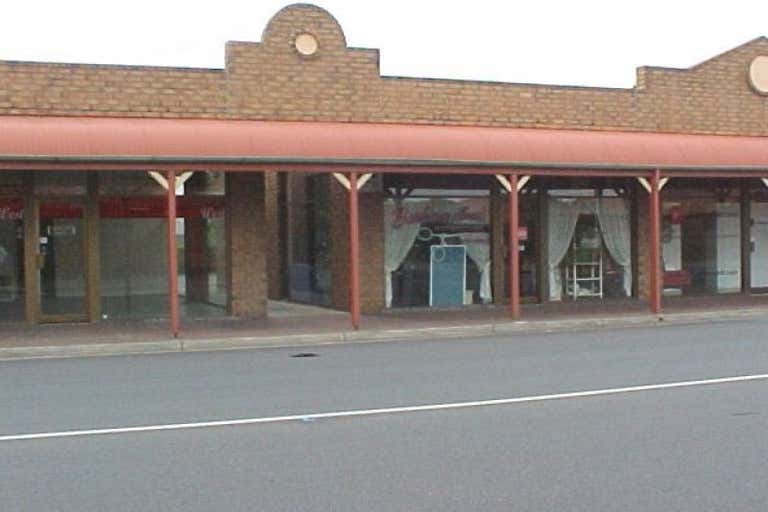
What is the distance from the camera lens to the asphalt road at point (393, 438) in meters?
5.35

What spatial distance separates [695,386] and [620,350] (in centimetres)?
324

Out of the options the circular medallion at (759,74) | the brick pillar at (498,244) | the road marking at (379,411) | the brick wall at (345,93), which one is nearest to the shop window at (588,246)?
the brick pillar at (498,244)

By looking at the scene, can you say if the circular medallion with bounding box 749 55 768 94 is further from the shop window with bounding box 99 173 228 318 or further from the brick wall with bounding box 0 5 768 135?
the shop window with bounding box 99 173 228 318

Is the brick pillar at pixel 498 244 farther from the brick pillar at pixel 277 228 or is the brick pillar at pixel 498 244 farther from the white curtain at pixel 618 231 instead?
the brick pillar at pixel 277 228

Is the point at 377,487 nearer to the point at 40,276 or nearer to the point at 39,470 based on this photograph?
the point at 39,470

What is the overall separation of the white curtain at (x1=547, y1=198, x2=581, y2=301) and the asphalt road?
23.6 ft

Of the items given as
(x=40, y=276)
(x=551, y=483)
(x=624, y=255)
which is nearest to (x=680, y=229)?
(x=624, y=255)

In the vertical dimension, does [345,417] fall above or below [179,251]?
below

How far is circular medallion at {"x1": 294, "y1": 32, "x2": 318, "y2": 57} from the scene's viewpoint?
1634 centimetres

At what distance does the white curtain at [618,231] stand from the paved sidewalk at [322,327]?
1141mm

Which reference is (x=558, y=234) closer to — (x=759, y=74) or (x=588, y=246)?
(x=588, y=246)

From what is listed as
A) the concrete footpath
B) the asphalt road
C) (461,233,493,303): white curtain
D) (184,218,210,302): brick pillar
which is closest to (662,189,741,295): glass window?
the concrete footpath

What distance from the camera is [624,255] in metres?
19.4

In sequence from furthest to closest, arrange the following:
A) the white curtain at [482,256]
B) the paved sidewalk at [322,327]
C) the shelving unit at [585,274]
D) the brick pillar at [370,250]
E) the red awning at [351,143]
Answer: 1. the shelving unit at [585,274]
2. the white curtain at [482,256]
3. the brick pillar at [370,250]
4. the red awning at [351,143]
5. the paved sidewalk at [322,327]
